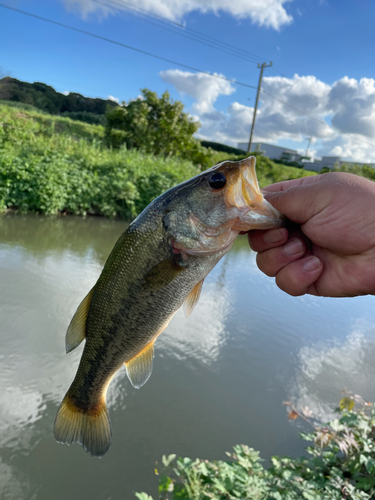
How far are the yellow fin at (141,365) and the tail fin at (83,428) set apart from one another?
0.81ft

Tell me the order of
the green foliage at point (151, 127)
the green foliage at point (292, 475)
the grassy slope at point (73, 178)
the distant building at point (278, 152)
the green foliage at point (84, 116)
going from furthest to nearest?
the distant building at point (278, 152)
the green foliage at point (84, 116)
the green foliage at point (151, 127)
the grassy slope at point (73, 178)
the green foliage at point (292, 475)

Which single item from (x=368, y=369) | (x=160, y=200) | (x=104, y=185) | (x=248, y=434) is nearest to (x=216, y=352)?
(x=248, y=434)

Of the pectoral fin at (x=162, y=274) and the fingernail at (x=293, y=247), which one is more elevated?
the fingernail at (x=293, y=247)

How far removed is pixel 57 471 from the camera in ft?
9.91

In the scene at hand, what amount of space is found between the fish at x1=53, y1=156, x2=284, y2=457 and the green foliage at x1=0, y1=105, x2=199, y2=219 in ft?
31.9

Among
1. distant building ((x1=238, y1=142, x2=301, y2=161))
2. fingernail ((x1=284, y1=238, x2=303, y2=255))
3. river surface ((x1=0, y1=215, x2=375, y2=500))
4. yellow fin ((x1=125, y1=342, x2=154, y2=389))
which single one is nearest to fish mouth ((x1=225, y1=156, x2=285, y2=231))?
fingernail ((x1=284, y1=238, x2=303, y2=255))

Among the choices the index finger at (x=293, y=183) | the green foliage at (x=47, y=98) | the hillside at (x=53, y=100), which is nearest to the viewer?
the index finger at (x=293, y=183)

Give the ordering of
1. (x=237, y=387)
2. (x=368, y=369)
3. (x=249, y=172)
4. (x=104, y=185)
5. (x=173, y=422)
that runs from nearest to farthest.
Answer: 1. (x=249, y=172)
2. (x=173, y=422)
3. (x=237, y=387)
4. (x=368, y=369)
5. (x=104, y=185)

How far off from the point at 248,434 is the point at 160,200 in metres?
3.13

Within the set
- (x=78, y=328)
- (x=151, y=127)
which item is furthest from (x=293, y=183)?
(x=151, y=127)

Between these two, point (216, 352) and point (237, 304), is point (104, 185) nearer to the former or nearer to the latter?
point (237, 304)

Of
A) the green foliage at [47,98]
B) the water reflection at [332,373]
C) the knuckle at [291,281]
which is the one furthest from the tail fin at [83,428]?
the green foliage at [47,98]

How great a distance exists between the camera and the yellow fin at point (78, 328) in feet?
5.49

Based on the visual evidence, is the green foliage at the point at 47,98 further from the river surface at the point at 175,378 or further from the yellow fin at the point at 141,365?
the yellow fin at the point at 141,365
